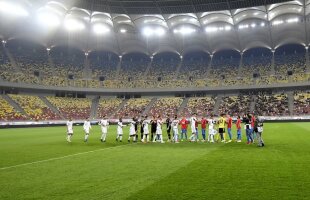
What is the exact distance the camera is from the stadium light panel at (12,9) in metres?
63.6

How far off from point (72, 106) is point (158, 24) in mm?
28324

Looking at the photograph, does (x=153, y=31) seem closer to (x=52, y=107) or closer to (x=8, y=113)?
(x=52, y=107)

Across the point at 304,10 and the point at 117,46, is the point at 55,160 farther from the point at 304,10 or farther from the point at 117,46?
the point at 117,46

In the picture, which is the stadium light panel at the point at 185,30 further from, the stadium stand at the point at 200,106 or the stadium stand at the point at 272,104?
the stadium stand at the point at 272,104

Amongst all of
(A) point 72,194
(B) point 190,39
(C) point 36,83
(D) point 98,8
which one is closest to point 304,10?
(B) point 190,39

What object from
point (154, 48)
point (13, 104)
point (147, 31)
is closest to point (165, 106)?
point (154, 48)

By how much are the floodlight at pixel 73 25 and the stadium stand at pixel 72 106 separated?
16707mm

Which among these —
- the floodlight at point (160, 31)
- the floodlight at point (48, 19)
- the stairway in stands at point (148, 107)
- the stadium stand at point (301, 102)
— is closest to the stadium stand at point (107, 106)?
the stairway in stands at point (148, 107)

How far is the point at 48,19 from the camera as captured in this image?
228 feet

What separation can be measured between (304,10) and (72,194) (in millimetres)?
68466

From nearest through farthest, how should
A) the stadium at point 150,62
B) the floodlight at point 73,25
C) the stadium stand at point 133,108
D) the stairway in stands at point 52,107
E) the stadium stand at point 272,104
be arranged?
1. the stadium at point 150,62
2. the stadium stand at point 272,104
3. the stairway in stands at point 52,107
4. the stadium stand at point 133,108
5. the floodlight at point 73,25

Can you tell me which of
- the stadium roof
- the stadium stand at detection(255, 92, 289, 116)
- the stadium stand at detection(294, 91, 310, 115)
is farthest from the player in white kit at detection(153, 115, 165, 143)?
the stadium stand at detection(294, 91, 310, 115)

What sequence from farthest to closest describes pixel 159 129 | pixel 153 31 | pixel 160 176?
pixel 153 31 → pixel 159 129 → pixel 160 176

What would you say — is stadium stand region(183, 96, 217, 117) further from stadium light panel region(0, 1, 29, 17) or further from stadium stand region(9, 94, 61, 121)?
stadium light panel region(0, 1, 29, 17)
